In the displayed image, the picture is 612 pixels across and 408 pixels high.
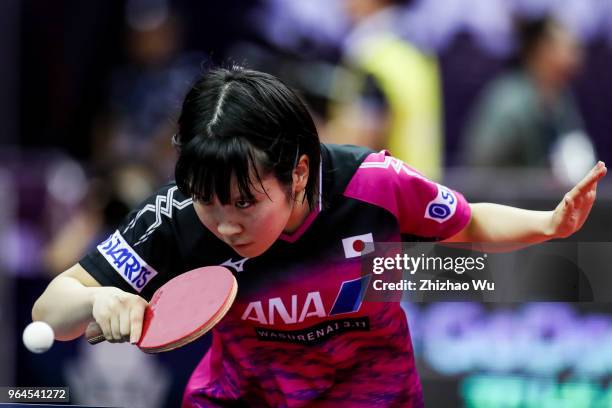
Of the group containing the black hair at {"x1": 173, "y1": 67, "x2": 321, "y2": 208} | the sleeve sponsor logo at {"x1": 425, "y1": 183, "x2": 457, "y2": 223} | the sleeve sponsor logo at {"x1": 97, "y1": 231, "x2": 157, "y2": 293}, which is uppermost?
the black hair at {"x1": 173, "y1": 67, "x2": 321, "y2": 208}

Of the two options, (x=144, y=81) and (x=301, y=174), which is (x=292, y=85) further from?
(x=301, y=174)

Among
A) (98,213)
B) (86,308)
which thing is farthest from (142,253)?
(98,213)

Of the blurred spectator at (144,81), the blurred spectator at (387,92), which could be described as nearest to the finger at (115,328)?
the blurred spectator at (387,92)

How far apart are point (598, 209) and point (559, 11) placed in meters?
2.82

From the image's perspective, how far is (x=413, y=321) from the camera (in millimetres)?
5324

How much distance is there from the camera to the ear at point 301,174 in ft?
10.6

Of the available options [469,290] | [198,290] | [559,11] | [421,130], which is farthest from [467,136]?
[198,290]

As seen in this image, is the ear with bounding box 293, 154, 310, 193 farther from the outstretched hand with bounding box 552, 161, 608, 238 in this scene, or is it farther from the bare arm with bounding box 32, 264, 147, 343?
the outstretched hand with bounding box 552, 161, 608, 238

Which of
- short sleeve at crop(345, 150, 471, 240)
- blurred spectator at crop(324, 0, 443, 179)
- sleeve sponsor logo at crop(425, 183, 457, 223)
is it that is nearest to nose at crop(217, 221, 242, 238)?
short sleeve at crop(345, 150, 471, 240)

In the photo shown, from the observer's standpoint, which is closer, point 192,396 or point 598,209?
point 192,396

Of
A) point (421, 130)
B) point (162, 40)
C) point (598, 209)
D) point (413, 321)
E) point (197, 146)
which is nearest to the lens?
point (197, 146)

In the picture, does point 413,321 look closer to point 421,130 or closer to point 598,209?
point 598,209

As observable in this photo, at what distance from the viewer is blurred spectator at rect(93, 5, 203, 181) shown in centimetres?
725
